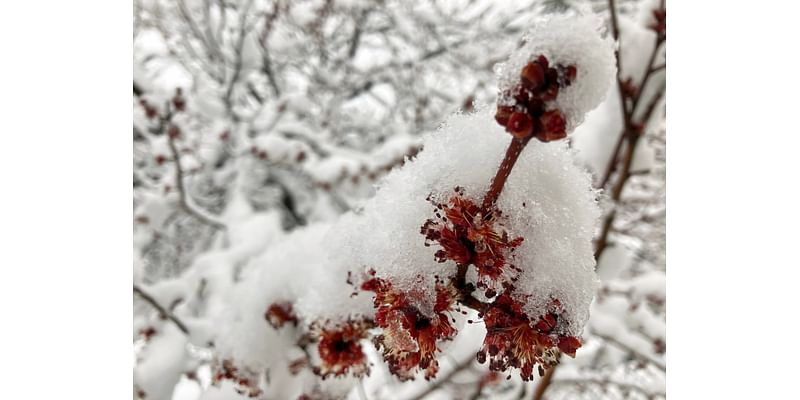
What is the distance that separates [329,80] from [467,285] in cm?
378

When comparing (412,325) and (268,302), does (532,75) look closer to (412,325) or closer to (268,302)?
(412,325)

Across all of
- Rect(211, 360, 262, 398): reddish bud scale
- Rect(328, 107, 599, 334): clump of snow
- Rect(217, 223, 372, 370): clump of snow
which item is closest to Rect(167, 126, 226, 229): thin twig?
Rect(217, 223, 372, 370): clump of snow

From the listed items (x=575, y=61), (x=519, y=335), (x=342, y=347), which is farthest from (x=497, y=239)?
(x=342, y=347)

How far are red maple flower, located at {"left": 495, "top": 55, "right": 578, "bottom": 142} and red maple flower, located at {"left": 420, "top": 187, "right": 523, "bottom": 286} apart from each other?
0.16 metres

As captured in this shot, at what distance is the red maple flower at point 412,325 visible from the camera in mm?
695

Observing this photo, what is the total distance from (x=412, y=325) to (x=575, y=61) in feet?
1.33

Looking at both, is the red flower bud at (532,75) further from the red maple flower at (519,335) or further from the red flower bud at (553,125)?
the red maple flower at (519,335)

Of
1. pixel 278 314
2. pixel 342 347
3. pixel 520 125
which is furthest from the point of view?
→ pixel 278 314

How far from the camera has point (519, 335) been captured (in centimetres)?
65

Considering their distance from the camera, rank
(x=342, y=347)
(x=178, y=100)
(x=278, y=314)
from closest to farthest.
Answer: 1. (x=342, y=347)
2. (x=278, y=314)
3. (x=178, y=100)

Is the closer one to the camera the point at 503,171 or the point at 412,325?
the point at 503,171

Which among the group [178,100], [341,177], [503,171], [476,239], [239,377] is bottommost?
[341,177]

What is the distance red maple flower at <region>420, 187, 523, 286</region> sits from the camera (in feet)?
2.12

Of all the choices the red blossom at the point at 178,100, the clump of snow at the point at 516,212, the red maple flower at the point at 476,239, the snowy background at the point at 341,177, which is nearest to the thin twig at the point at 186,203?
the snowy background at the point at 341,177
